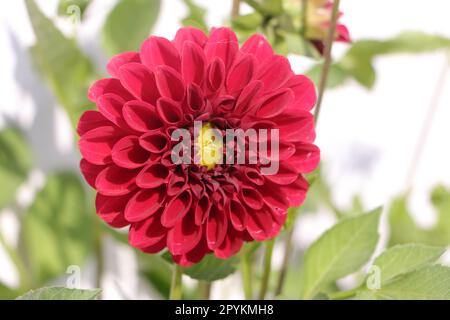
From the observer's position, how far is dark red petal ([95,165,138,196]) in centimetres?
28

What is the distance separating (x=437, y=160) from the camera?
2.38 feet

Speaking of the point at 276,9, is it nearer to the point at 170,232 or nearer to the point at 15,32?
the point at 170,232

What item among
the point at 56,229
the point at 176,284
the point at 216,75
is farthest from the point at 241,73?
the point at 56,229

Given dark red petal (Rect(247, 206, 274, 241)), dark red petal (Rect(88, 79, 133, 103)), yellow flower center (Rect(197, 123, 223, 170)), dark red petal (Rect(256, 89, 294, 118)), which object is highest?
dark red petal (Rect(88, 79, 133, 103))

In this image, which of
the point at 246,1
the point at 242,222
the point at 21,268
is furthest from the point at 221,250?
the point at 21,268

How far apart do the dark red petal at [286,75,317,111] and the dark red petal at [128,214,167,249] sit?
0.08 m

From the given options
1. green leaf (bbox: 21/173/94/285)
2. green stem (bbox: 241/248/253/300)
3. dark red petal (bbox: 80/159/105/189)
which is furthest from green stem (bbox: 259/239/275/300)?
green leaf (bbox: 21/173/94/285)

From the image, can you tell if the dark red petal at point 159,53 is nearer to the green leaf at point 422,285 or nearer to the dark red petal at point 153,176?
the dark red petal at point 153,176

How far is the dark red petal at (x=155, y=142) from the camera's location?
10.8 inches

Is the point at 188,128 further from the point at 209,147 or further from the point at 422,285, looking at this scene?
the point at 422,285

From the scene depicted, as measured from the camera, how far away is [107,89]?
0.29 m

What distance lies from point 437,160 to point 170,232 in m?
0.50

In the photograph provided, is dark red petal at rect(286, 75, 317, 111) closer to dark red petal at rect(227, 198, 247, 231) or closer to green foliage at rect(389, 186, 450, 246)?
dark red petal at rect(227, 198, 247, 231)

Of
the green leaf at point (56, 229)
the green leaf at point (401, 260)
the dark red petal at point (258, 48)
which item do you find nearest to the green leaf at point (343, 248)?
the green leaf at point (401, 260)
